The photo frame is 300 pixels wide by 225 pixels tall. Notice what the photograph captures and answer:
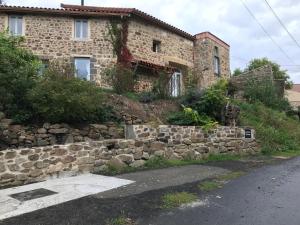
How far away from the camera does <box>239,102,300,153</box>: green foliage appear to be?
16.7 m

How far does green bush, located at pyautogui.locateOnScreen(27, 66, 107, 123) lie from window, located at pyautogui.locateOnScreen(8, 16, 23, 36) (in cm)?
1112

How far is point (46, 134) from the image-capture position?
11.2 meters

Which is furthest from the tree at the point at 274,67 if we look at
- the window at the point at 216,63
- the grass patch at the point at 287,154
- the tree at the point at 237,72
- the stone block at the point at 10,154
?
the stone block at the point at 10,154

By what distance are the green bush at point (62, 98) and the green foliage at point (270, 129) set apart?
840 centimetres

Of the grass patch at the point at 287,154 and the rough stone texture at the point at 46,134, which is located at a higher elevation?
the rough stone texture at the point at 46,134

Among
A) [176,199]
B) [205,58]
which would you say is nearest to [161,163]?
[176,199]

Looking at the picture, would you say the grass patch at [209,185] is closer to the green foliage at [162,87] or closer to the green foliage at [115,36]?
the green foliage at [162,87]

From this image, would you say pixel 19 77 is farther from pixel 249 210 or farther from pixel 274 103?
pixel 274 103

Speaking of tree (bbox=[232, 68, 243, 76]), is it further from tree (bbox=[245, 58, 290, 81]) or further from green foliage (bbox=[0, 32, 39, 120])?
green foliage (bbox=[0, 32, 39, 120])

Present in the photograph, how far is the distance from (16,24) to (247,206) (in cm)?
1880

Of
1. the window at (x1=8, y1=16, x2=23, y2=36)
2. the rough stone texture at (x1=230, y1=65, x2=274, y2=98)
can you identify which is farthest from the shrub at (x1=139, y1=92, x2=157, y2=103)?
the rough stone texture at (x1=230, y1=65, x2=274, y2=98)

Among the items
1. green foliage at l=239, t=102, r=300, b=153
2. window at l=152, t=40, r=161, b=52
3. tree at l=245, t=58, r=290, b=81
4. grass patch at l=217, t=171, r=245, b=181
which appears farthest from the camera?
tree at l=245, t=58, r=290, b=81

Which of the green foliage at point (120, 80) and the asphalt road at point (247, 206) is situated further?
the green foliage at point (120, 80)

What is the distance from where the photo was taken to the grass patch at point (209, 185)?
27.6ft
